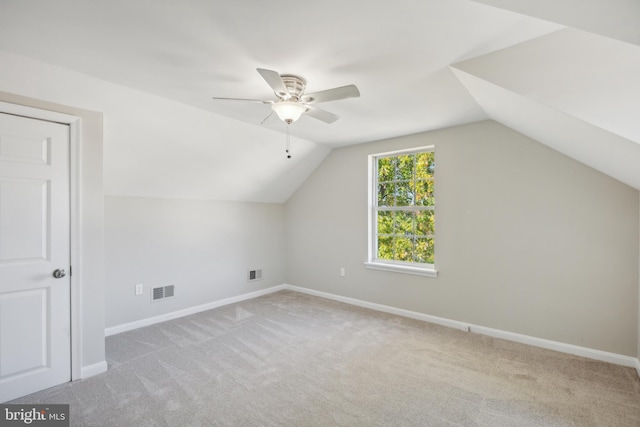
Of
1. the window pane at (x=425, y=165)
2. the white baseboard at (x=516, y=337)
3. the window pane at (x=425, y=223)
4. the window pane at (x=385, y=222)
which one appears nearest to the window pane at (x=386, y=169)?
the window pane at (x=425, y=165)

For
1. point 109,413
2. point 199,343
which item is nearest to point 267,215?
point 199,343

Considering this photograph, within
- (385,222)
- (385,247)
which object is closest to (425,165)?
(385,222)

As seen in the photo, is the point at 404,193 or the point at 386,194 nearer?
the point at 404,193

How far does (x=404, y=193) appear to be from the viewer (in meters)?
4.21

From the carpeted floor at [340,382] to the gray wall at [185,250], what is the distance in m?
0.57

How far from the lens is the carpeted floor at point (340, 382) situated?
6.67 feet

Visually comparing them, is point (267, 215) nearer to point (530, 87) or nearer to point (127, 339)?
point (127, 339)

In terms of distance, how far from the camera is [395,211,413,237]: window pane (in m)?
4.14

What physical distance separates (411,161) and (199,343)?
3396 millimetres

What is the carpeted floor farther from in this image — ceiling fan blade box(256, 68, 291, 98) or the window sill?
ceiling fan blade box(256, 68, 291, 98)

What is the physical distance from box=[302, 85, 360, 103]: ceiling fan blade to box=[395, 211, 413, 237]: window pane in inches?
96.7

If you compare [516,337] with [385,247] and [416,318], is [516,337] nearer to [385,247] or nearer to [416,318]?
[416,318]

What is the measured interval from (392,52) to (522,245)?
2.47 meters

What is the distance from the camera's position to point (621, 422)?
6.49 ft
